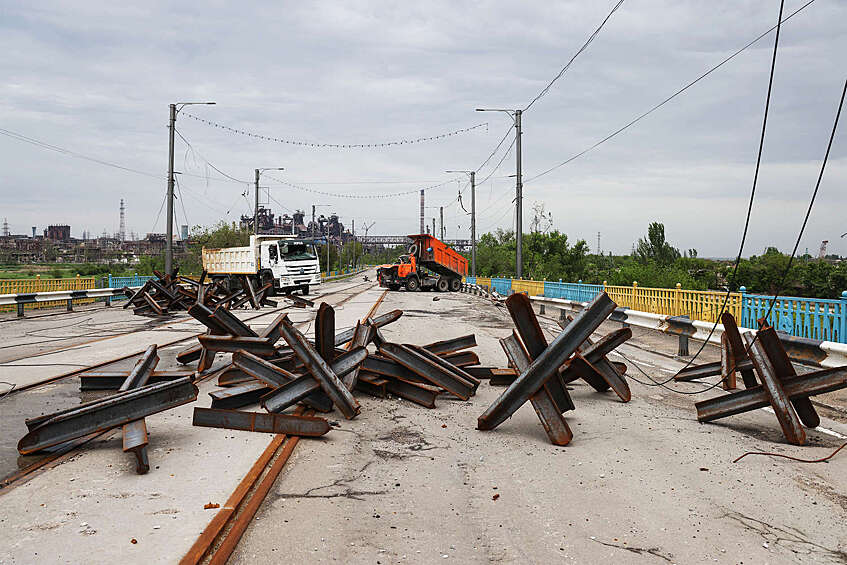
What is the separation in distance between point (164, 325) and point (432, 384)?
1250 cm

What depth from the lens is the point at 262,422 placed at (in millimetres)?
6047

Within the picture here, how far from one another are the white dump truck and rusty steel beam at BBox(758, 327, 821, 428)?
33567 millimetres

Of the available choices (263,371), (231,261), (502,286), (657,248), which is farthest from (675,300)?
(657,248)

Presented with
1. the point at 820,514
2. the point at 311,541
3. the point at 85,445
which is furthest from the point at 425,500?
the point at 85,445

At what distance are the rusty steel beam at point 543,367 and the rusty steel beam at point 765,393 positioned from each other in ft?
5.14

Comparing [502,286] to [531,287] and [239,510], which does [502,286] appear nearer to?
[531,287]

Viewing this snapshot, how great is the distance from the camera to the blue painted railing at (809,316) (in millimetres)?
10141

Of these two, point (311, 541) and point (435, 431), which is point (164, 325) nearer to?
point (435, 431)

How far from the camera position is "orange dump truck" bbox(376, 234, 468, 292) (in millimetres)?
45594

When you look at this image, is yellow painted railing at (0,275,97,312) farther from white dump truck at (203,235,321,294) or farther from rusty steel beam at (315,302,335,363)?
rusty steel beam at (315,302,335,363)

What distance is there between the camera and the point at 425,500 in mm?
4504

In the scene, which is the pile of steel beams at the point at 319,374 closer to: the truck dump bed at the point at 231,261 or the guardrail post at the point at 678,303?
the guardrail post at the point at 678,303

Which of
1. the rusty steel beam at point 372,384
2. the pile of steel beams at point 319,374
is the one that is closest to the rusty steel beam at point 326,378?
the pile of steel beams at point 319,374

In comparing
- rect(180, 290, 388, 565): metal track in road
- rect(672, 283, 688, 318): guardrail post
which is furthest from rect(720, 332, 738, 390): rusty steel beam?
rect(672, 283, 688, 318): guardrail post
